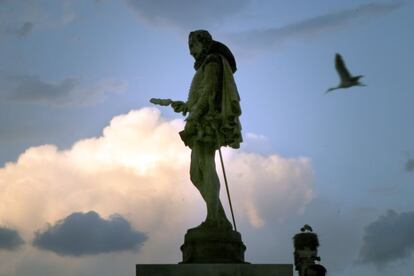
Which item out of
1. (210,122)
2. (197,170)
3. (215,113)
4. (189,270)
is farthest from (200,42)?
(189,270)

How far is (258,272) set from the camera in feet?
47.5

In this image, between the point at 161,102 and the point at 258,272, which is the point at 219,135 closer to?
the point at 161,102

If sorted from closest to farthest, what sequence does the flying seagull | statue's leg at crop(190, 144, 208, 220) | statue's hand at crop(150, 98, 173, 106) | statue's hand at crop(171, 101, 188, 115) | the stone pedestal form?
the flying seagull
the stone pedestal
statue's leg at crop(190, 144, 208, 220)
statue's hand at crop(171, 101, 188, 115)
statue's hand at crop(150, 98, 173, 106)

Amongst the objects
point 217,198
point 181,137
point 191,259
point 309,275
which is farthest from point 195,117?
point 309,275

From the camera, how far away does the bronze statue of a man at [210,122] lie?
15664mm

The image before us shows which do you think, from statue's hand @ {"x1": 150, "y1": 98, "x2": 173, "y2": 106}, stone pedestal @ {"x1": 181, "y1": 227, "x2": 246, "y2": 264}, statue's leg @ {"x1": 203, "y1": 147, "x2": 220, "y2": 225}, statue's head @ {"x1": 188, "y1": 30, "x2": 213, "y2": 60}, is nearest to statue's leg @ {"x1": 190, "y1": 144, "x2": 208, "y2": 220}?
statue's leg @ {"x1": 203, "y1": 147, "x2": 220, "y2": 225}

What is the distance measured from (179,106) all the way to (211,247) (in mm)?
3164

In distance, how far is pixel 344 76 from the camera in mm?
12812

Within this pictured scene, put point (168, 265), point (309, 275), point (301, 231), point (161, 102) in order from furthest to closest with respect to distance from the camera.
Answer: point (161, 102) < point (168, 265) < point (301, 231) < point (309, 275)

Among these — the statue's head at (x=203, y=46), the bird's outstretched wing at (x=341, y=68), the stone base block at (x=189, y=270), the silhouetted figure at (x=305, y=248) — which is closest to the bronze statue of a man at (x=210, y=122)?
the statue's head at (x=203, y=46)

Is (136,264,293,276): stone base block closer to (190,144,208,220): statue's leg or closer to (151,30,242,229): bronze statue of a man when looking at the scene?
(151,30,242,229): bronze statue of a man

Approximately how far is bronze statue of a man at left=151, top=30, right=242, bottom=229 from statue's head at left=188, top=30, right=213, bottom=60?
269 mm

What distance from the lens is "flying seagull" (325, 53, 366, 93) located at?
12594mm

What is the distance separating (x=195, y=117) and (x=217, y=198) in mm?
1694
